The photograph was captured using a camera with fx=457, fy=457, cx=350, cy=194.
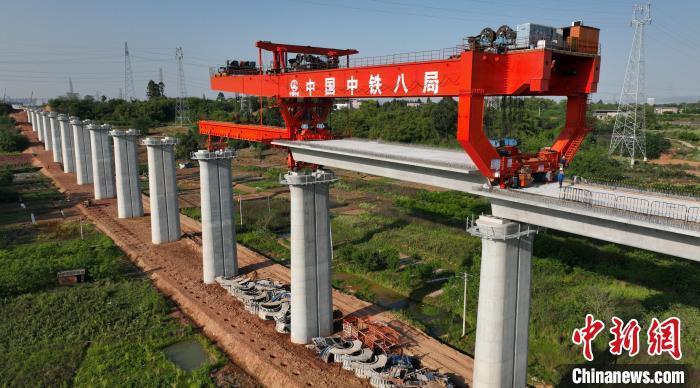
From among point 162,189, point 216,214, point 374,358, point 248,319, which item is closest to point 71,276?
point 162,189

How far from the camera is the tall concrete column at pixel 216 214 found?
28.0 metres

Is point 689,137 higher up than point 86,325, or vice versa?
point 689,137

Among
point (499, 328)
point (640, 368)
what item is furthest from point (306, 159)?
point (640, 368)

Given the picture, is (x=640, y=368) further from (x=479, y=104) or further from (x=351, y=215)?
(x=351, y=215)

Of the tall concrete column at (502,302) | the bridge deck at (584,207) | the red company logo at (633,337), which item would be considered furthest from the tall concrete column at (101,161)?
the red company logo at (633,337)

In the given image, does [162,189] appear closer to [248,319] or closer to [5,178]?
[248,319]

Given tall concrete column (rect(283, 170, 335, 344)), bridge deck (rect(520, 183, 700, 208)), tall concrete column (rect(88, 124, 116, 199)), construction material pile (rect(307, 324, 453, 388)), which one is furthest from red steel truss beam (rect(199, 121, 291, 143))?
tall concrete column (rect(88, 124, 116, 199))

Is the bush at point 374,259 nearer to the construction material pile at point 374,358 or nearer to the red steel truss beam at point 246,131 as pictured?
the construction material pile at point 374,358

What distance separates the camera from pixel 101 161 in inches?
1907

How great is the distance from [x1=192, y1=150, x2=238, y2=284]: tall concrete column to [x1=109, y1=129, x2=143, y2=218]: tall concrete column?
16915 millimetres

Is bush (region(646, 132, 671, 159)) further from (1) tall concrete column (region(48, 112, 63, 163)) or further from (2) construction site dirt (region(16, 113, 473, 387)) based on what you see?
(1) tall concrete column (region(48, 112, 63, 163))

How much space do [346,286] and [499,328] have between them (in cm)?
1440

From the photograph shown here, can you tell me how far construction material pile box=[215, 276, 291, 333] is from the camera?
2338 cm

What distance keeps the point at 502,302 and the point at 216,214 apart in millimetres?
18821
